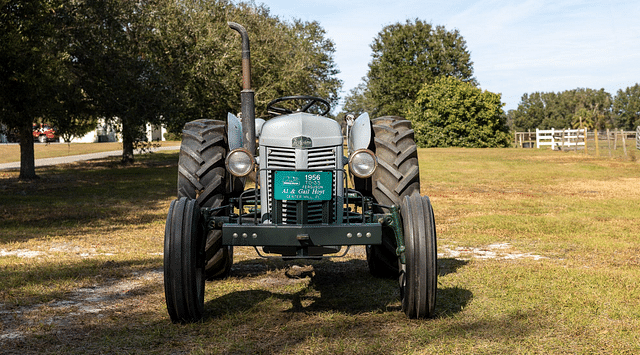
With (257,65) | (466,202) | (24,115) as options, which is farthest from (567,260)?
(257,65)

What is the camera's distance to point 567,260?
777 cm

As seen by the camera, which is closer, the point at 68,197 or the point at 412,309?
the point at 412,309

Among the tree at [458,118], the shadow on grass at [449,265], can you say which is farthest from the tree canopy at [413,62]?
the shadow on grass at [449,265]

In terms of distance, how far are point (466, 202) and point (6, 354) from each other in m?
11.7

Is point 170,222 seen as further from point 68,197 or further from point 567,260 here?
point 68,197

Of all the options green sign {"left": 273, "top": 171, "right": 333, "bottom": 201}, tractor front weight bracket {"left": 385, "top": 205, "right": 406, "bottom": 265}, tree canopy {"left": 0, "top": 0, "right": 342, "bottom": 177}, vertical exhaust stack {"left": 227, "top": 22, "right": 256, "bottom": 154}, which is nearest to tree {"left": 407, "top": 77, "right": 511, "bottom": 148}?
tree canopy {"left": 0, "top": 0, "right": 342, "bottom": 177}

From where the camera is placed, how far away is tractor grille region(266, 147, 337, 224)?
17.3ft

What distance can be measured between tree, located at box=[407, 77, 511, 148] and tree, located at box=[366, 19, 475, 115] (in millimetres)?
8120

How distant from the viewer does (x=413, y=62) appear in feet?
226

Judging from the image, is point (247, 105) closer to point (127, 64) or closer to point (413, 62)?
point (127, 64)

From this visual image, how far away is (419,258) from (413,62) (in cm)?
6593

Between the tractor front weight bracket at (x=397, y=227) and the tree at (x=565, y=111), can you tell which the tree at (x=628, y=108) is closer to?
the tree at (x=565, y=111)

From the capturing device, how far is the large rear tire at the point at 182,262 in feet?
16.0

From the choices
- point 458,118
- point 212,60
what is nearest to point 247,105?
point 212,60
